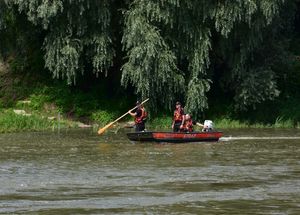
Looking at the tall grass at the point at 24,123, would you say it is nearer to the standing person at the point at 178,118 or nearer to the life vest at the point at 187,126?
the standing person at the point at 178,118

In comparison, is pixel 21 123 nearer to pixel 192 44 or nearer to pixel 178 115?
pixel 178 115

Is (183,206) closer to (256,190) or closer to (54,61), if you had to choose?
(256,190)

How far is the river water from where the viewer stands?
17797mm

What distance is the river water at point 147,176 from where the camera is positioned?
17797mm

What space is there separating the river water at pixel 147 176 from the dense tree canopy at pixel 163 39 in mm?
5154

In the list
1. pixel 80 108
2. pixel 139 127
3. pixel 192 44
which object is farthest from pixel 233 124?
pixel 139 127

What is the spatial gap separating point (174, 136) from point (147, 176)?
33.4 ft

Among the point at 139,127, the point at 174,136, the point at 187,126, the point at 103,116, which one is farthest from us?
the point at 103,116

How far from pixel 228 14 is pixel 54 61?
8.09 m

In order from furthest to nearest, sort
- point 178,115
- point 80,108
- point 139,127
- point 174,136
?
point 80,108 → point 139,127 → point 178,115 → point 174,136

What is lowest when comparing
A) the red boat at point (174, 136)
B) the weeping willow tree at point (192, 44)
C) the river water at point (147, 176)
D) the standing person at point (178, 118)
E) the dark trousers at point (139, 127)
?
the river water at point (147, 176)

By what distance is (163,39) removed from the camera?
126ft

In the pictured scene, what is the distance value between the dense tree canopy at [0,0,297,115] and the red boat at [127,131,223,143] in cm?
556

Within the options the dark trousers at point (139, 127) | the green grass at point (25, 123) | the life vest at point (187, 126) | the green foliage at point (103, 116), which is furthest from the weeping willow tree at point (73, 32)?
the life vest at point (187, 126)
